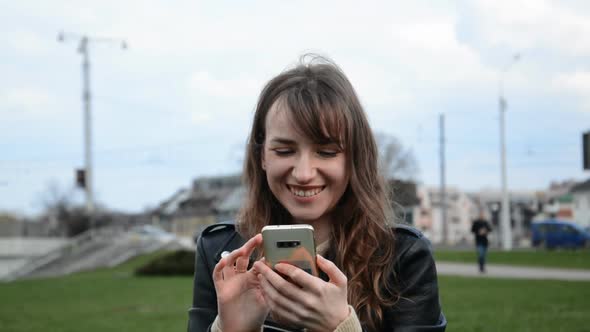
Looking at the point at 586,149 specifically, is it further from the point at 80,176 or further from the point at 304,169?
the point at 80,176

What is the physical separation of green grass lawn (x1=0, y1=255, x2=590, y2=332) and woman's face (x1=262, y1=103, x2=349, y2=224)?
784 centimetres

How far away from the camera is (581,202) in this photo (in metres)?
71.1

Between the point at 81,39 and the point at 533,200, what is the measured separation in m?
62.1

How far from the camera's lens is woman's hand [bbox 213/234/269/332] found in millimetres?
2174

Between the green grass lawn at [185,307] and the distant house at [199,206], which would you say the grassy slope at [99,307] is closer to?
the green grass lawn at [185,307]

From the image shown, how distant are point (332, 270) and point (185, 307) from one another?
14.3 meters

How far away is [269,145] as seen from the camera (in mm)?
2400

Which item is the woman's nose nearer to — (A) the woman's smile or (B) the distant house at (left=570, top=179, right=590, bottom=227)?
(A) the woman's smile

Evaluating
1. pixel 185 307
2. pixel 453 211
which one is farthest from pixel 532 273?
pixel 453 211

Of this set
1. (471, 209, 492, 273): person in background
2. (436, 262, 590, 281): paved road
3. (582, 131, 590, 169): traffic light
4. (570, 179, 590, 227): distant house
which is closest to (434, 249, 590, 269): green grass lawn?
(436, 262, 590, 281): paved road

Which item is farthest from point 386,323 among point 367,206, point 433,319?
point 367,206

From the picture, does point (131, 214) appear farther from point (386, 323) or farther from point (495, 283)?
point (386, 323)

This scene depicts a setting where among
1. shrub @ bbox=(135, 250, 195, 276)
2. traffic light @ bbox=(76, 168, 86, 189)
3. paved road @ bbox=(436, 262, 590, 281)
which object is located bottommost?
shrub @ bbox=(135, 250, 195, 276)

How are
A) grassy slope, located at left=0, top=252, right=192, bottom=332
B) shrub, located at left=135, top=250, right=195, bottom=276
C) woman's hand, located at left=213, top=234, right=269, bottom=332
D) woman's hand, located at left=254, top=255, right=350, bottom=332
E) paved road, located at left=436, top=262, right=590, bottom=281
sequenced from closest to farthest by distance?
1. woman's hand, located at left=254, top=255, right=350, bottom=332
2. woman's hand, located at left=213, top=234, right=269, bottom=332
3. grassy slope, located at left=0, top=252, right=192, bottom=332
4. paved road, located at left=436, top=262, right=590, bottom=281
5. shrub, located at left=135, top=250, right=195, bottom=276
